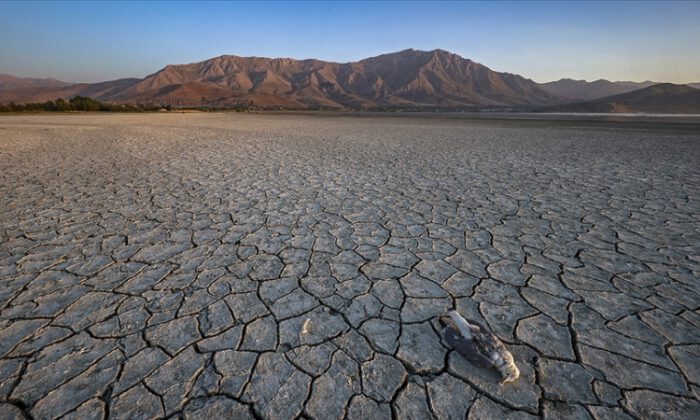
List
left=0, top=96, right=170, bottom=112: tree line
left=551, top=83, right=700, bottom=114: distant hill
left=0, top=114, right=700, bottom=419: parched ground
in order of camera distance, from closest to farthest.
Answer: left=0, top=114, right=700, bottom=419: parched ground → left=0, top=96, right=170, bottom=112: tree line → left=551, top=83, right=700, bottom=114: distant hill

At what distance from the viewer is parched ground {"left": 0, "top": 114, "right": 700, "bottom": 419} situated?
1335 mm

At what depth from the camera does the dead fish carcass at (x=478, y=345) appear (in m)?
1.41

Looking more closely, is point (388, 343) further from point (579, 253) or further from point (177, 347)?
point (579, 253)

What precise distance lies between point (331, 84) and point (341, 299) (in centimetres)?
14023

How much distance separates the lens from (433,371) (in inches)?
57.4

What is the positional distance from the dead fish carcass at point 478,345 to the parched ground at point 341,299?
0.05 metres

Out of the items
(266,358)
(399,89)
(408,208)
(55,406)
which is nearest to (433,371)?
(266,358)

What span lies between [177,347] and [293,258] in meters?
1.09

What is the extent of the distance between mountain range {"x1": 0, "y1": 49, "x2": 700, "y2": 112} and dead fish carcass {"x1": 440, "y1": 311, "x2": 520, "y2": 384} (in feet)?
309

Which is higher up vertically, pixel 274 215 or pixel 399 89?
pixel 399 89

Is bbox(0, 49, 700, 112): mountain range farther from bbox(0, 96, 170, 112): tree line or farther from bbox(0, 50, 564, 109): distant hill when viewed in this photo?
bbox(0, 96, 170, 112): tree line

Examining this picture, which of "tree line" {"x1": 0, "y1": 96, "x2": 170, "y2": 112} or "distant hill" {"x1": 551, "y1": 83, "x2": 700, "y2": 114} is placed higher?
"distant hill" {"x1": 551, "y1": 83, "x2": 700, "y2": 114}

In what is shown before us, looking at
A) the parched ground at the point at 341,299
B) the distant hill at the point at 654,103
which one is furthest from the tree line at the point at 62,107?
the distant hill at the point at 654,103

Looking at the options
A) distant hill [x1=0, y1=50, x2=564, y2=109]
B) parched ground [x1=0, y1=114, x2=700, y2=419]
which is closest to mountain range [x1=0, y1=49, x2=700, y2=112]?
distant hill [x1=0, y1=50, x2=564, y2=109]
